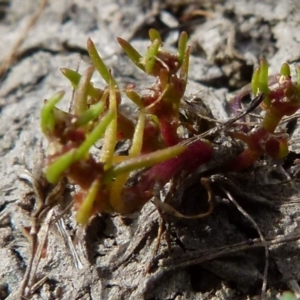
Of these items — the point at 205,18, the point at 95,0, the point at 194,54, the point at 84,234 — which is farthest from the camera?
the point at 95,0

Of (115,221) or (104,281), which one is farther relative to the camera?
(115,221)

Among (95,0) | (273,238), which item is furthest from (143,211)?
(95,0)

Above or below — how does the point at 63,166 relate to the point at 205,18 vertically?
above

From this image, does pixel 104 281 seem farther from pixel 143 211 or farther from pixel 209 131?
pixel 209 131

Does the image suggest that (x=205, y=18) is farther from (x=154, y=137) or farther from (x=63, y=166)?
(x=63, y=166)

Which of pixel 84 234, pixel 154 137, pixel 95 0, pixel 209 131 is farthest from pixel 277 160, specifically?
pixel 95 0

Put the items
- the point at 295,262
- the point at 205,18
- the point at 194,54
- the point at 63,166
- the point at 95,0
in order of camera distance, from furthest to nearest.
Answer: the point at 95,0 → the point at 205,18 → the point at 194,54 → the point at 295,262 → the point at 63,166

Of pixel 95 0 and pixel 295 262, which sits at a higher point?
pixel 95 0

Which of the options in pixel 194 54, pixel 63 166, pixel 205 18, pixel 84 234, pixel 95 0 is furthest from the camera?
pixel 95 0

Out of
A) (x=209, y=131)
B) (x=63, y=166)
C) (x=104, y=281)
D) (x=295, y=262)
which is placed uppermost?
(x=63, y=166)
